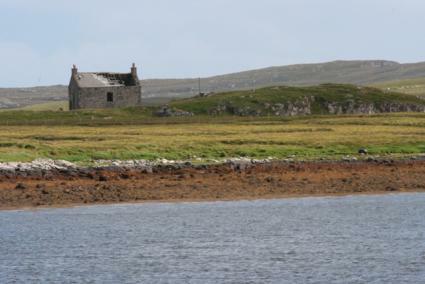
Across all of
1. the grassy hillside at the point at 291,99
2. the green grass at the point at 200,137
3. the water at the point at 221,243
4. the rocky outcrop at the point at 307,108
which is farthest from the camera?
the grassy hillside at the point at 291,99

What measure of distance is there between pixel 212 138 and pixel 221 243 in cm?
4134

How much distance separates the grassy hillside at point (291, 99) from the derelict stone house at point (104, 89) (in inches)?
356

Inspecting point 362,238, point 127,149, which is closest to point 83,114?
point 127,149

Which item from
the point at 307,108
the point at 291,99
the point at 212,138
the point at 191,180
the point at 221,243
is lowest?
the point at 221,243

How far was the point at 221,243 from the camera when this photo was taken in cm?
4166

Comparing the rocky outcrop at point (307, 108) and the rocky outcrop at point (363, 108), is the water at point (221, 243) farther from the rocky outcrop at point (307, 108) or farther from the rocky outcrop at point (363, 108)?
the rocky outcrop at point (363, 108)

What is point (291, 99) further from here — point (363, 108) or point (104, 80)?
point (104, 80)

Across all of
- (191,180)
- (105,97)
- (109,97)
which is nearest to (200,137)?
(191,180)

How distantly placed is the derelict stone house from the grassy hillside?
29.7ft

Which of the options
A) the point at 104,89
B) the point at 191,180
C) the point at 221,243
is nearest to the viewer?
the point at 221,243

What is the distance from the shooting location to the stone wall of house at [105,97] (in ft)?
509

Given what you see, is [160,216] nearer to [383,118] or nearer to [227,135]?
[227,135]

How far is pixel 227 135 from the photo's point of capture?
8744 cm

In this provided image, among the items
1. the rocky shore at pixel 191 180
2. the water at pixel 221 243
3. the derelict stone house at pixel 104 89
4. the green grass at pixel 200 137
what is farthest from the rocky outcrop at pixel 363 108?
the water at pixel 221 243
